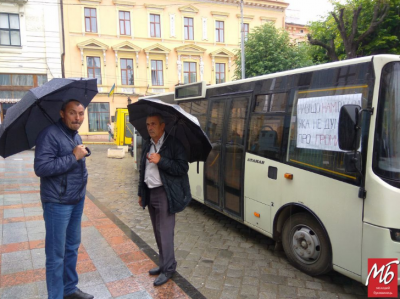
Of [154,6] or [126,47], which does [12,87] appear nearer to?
[126,47]

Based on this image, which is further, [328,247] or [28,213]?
[28,213]

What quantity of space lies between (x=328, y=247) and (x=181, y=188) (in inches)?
72.7

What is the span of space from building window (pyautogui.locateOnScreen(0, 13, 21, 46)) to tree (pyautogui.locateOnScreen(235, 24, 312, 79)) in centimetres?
1898

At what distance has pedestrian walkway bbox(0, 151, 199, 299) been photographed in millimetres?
3350

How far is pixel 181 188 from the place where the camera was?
11.4 feet

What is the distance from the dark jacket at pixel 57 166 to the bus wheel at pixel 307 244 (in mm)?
2690

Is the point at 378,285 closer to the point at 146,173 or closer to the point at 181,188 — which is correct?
the point at 181,188

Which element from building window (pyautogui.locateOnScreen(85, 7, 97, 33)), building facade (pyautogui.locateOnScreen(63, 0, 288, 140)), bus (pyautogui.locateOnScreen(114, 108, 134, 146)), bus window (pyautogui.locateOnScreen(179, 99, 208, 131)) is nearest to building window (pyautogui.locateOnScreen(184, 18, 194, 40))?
building facade (pyautogui.locateOnScreen(63, 0, 288, 140))

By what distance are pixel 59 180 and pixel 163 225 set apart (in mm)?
1296

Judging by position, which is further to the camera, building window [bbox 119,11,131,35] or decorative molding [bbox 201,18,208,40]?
decorative molding [bbox 201,18,208,40]

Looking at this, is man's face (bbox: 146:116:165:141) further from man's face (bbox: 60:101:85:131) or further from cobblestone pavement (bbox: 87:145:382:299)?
cobblestone pavement (bbox: 87:145:382:299)

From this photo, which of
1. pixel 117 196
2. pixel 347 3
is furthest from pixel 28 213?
pixel 347 3

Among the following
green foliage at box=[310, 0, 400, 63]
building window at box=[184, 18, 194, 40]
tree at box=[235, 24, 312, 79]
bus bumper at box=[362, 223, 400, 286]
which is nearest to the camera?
bus bumper at box=[362, 223, 400, 286]

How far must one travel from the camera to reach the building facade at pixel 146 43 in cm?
2770
